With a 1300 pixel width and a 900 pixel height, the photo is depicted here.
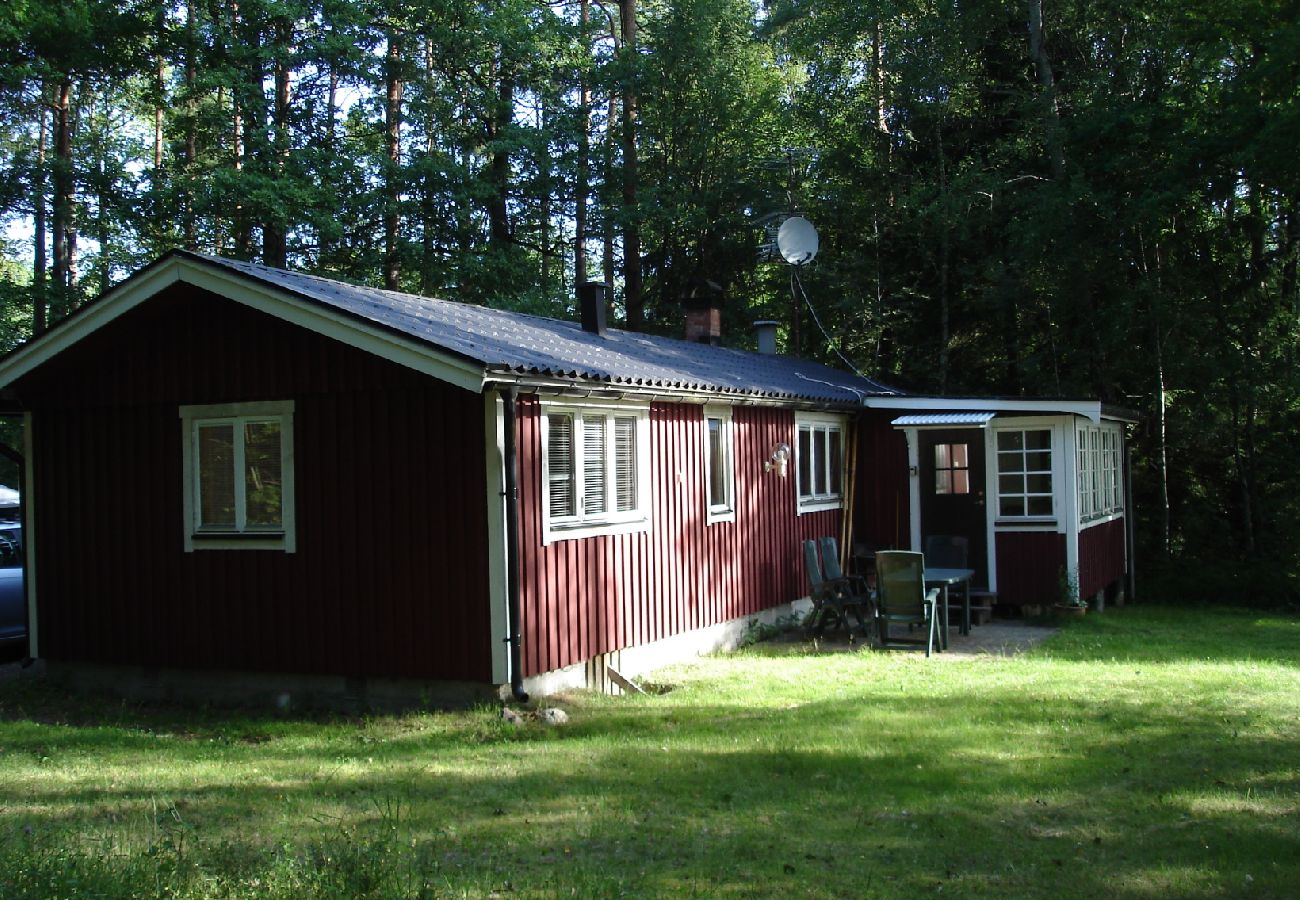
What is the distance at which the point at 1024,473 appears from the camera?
46.1 ft

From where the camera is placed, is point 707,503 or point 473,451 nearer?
point 473,451

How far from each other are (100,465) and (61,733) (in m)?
2.93

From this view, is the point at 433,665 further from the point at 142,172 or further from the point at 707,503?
the point at 142,172

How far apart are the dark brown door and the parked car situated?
10.8 metres

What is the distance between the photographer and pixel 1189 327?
17125 mm

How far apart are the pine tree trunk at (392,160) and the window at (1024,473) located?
→ 13.4 meters

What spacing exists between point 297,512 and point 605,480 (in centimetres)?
263

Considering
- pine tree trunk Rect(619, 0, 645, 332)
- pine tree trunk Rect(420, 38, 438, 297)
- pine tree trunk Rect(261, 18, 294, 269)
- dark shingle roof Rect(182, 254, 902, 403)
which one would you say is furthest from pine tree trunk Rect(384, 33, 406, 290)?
dark shingle roof Rect(182, 254, 902, 403)

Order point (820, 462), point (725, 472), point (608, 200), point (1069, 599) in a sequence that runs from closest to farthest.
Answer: point (725, 472) < point (1069, 599) < point (820, 462) < point (608, 200)

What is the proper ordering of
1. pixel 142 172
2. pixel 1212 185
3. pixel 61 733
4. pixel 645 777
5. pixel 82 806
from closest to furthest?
1. pixel 82 806
2. pixel 645 777
3. pixel 61 733
4. pixel 1212 185
5. pixel 142 172

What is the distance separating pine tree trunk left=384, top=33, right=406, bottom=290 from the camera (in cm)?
2297

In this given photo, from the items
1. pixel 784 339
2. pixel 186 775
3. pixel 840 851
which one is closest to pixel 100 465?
pixel 186 775

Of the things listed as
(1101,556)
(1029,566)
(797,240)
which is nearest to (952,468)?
(1029,566)

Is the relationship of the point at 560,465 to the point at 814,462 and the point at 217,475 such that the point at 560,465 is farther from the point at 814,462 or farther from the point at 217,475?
the point at 814,462
